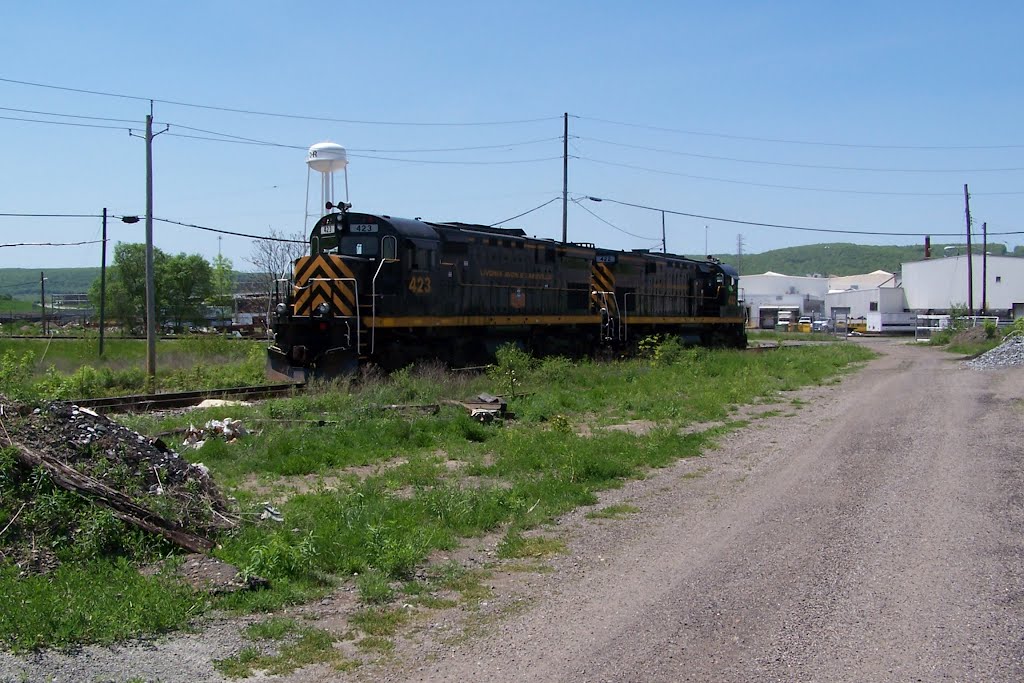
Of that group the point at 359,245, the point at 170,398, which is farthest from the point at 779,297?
the point at 170,398

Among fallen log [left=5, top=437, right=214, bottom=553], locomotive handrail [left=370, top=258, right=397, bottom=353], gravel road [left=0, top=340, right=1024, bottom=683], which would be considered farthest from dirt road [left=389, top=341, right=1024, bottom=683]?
locomotive handrail [left=370, top=258, right=397, bottom=353]

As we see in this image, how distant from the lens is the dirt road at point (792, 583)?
4680 millimetres

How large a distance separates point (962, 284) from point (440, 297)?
6576 cm

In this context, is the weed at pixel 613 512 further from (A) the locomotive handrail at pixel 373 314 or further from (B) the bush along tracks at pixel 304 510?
(A) the locomotive handrail at pixel 373 314

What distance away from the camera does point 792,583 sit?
19.6 feet

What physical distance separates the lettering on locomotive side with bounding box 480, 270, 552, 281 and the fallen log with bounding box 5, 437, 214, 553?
15.7 m

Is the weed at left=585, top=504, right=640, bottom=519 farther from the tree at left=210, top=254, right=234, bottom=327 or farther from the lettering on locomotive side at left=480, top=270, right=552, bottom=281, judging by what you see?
the tree at left=210, top=254, right=234, bottom=327

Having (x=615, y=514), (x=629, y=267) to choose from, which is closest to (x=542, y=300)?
(x=629, y=267)

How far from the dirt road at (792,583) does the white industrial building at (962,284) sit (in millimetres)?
66362

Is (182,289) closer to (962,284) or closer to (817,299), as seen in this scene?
(817,299)

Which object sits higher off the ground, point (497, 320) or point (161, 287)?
point (161, 287)

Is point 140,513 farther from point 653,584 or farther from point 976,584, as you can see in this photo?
point 976,584

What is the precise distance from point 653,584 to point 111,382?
1804cm

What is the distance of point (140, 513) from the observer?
645 cm
